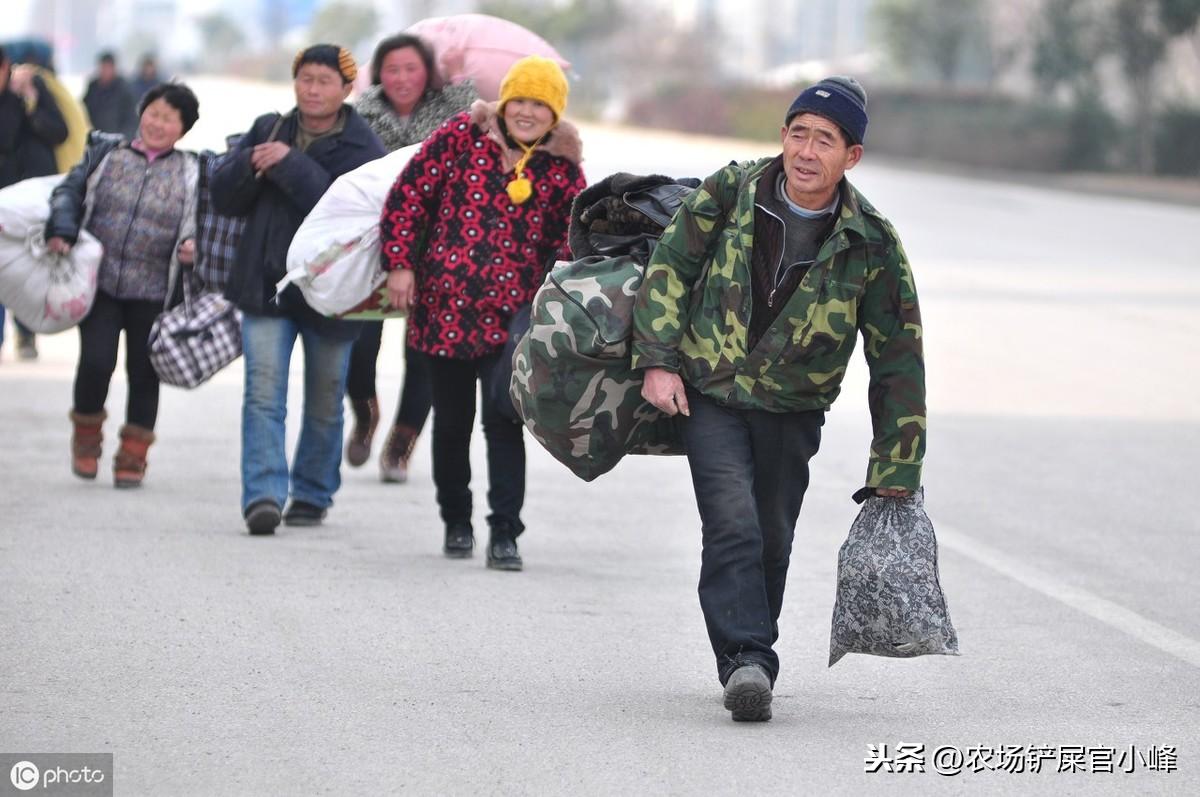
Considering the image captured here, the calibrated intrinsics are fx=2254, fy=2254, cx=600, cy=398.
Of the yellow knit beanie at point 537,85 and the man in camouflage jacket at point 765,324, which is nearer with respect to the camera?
the man in camouflage jacket at point 765,324

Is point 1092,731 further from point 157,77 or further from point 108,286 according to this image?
point 157,77

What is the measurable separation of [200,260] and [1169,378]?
788 cm

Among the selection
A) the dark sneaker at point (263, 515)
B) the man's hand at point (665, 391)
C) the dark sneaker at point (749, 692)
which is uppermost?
the man's hand at point (665, 391)

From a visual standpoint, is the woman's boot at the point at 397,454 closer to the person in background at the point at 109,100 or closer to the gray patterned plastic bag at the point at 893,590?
the gray patterned plastic bag at the point at 893,590

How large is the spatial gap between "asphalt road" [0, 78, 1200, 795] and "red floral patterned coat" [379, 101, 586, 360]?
0.94m

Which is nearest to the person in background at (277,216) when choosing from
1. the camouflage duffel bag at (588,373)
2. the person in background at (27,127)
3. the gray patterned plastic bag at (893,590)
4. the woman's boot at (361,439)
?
the woman's boot at (361,439)

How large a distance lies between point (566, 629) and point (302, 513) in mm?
2170

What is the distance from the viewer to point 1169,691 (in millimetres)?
6461

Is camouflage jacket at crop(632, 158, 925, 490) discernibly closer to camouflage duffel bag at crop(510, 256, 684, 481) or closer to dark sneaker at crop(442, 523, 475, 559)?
camouflage duffel bag at crop(510, 256, 684, 481)

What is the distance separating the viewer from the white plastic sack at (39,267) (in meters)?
9.53

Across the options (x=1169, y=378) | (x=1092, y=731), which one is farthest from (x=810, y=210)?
(x=1169, y=378)

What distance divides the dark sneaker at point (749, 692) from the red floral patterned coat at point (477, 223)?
2.34m

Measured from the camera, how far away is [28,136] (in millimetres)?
12828

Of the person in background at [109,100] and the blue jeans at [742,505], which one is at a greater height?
the person in background at [109,100]
